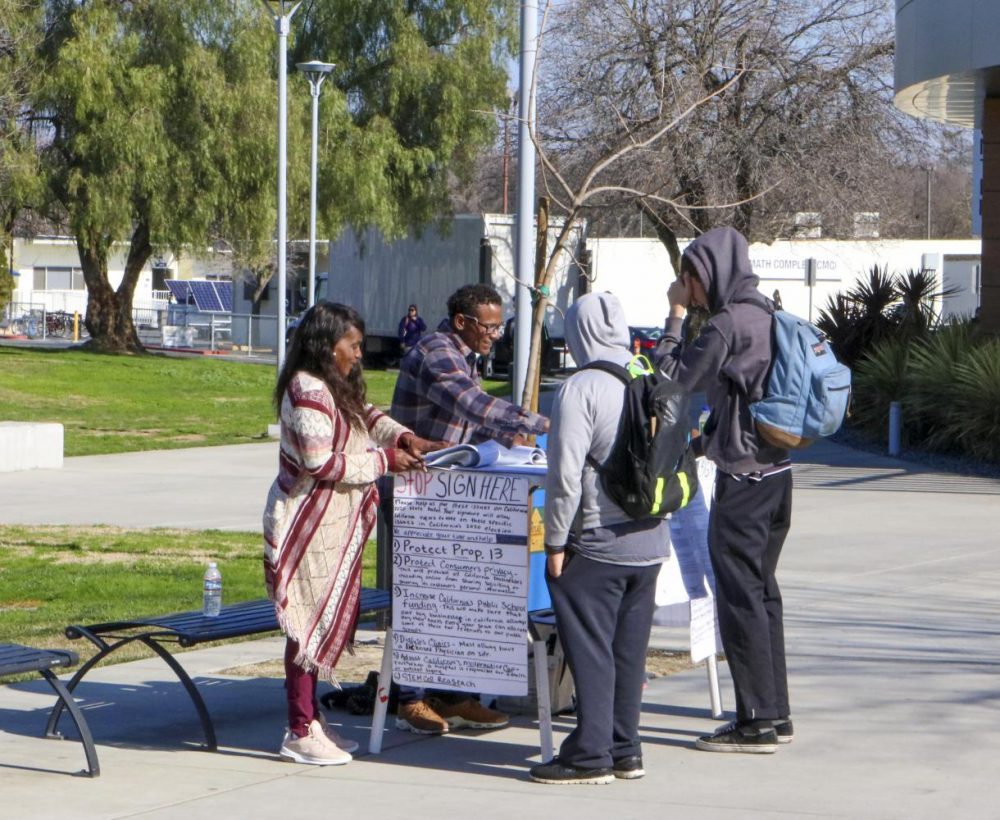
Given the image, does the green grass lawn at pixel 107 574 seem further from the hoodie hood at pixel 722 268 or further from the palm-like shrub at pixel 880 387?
the palm-like shrub at pixel 880 387

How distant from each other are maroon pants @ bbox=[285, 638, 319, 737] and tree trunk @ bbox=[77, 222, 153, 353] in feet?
105

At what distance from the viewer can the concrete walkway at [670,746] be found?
5191 mm

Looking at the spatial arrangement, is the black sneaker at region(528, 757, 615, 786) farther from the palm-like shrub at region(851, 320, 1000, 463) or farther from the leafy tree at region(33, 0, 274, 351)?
the leafy tree at region(33, 0, 274, 351)

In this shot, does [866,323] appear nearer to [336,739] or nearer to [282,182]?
[282,182]

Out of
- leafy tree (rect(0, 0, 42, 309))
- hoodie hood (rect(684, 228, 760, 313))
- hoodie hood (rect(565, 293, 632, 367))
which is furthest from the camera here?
leafy tree (rect(0, 0, 42, 309))

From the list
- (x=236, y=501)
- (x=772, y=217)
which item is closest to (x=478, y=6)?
(x=772, y=217)

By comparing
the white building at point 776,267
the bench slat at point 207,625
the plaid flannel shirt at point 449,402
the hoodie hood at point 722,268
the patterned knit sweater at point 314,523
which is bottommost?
the bench slat at point 207,625

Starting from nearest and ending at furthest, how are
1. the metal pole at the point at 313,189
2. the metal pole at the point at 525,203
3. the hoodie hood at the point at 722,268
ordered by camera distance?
the hoodie hood at the point at 722,268
the metal pole at the point at 525,203
the metal pole at the point at 313,189

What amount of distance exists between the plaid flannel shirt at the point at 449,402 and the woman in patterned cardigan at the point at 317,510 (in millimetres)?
487

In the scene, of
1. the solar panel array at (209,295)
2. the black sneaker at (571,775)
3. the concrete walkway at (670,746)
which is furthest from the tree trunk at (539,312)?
the solar panel array at (209,295)

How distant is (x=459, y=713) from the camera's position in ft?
20.5

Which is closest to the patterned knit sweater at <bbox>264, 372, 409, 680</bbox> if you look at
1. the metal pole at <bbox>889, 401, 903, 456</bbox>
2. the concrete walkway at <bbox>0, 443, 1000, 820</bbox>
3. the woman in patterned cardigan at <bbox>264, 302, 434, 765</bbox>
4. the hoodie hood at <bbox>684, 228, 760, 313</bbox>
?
the woman in patterned cardigan at <bbox>264, 302, 434, 765</bbox>

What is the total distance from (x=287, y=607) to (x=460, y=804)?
100cm

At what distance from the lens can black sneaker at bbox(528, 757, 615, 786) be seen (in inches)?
213
